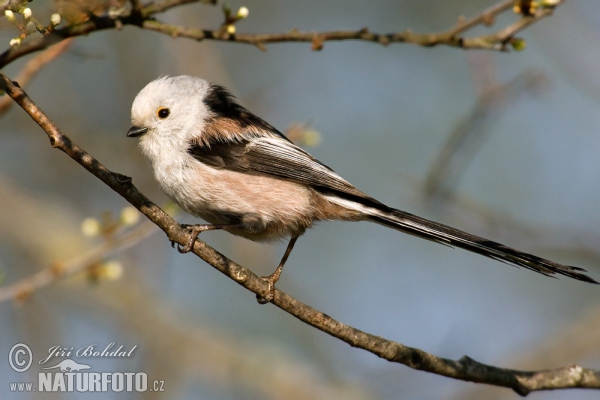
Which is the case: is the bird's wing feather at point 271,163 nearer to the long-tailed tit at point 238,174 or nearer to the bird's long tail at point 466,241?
the long-tailed tit at point 238,174

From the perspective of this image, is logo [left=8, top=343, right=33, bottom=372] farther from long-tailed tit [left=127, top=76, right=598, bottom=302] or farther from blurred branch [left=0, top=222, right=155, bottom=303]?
long-tailed tit [left=127, top=76, right=598, bottom=302]

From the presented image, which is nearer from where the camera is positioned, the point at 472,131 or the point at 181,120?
the point at 181,120

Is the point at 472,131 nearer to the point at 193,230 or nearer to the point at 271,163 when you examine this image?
the point at 271,163

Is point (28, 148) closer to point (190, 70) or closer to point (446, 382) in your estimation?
point (190, 70)

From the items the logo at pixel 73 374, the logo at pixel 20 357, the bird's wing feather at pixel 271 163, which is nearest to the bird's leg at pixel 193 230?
the bird's wing feather at pixel 271 163

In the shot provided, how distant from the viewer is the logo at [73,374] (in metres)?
4.36

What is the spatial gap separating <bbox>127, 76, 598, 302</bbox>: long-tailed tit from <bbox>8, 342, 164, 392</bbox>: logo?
52.0 inches

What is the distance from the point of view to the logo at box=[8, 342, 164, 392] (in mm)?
Result: 4363

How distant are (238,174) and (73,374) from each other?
5.72ft

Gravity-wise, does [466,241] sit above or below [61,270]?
above

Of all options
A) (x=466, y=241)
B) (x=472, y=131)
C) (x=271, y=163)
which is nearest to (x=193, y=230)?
(x=271, y=163)

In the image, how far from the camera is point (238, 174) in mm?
4008

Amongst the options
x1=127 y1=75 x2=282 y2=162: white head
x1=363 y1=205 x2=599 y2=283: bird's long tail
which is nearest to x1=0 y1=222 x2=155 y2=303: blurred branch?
x1=127 y1=75 x2=282 y2=162: white head

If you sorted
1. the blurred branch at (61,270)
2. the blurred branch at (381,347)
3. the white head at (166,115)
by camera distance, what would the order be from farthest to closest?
the white head at (166,115), the blurred branch at (61,270), the blurred branch at (381,347)
